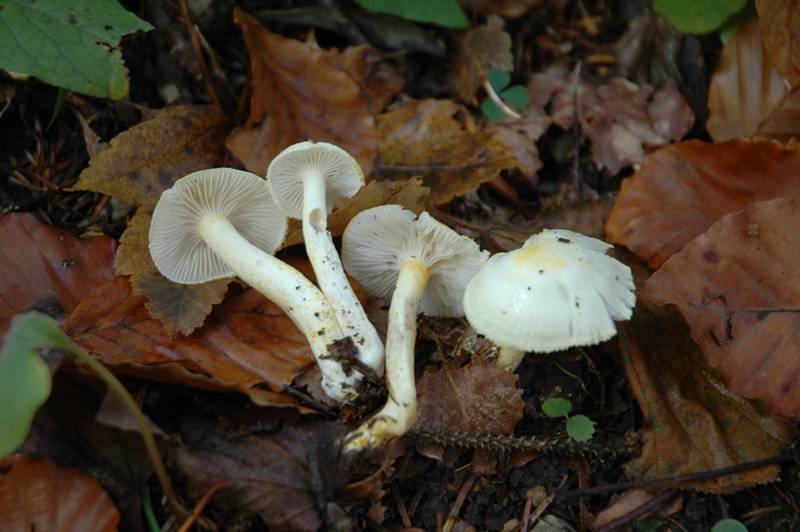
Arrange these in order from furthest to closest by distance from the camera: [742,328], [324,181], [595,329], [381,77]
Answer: [381,77], [324,181], [742,328], [595,329]

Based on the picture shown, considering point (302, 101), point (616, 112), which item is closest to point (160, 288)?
point (302, 101)

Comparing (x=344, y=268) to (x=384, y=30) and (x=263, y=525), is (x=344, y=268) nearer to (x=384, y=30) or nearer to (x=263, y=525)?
(x=263, y=525)

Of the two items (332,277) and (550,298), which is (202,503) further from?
(550,298)

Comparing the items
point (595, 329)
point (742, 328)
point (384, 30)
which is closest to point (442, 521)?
point (595, 329)

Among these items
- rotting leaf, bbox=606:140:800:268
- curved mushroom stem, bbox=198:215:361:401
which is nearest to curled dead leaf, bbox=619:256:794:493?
rotting leaf, bbox=606:140:800:268

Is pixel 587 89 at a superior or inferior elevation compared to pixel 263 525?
superior

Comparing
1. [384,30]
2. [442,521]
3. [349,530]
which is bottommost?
[442,521]
